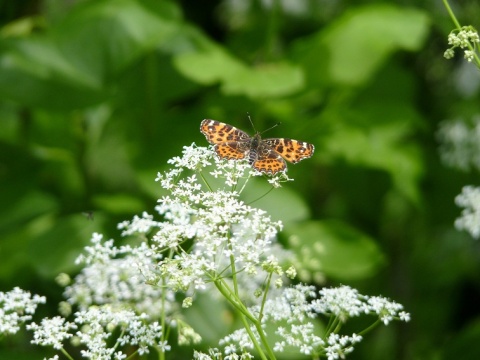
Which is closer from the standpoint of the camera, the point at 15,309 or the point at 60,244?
the point at 15,309

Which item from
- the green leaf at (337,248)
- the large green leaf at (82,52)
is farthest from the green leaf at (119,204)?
the green leaf at (337,248)

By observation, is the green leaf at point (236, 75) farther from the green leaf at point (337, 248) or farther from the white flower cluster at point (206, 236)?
the white flower cluster at point (206, 236)

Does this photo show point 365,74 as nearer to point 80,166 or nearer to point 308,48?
point 308,48

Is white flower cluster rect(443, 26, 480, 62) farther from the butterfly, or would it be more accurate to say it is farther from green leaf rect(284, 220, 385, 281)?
green leaf rect(284, 220, 385, 281)

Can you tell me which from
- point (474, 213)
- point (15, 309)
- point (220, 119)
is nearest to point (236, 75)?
point (220, 119)

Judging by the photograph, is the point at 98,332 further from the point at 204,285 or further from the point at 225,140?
the point at 225,140

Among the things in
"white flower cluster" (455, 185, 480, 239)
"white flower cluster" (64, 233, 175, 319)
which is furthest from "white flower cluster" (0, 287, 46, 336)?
"white flower cluster" (455, 185, 480, 239)

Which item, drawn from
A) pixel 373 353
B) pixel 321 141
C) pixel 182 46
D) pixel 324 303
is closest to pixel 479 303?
pixel 373 353
